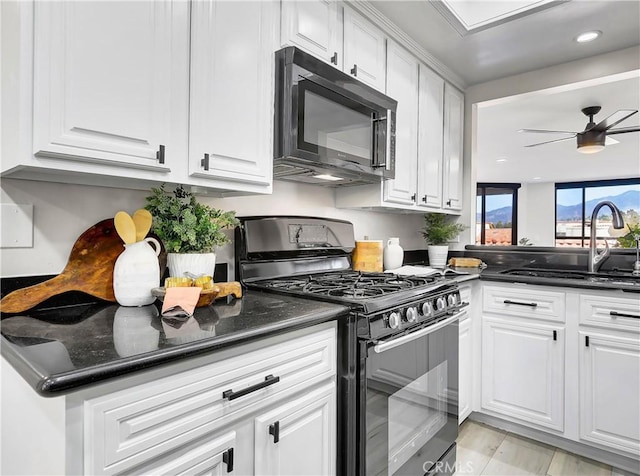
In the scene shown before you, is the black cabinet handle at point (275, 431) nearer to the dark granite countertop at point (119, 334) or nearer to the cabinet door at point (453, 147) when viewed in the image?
the dark granite countertop at point (119, 334)

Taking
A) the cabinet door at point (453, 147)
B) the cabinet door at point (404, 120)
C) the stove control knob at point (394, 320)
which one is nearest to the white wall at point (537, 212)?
the cabinet door at point (453, 147)

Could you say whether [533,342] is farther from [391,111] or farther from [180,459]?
[180,459]

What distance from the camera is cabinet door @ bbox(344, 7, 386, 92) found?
1882mm

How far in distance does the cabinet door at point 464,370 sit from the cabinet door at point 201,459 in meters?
1.67

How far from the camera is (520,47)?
2.43 metres

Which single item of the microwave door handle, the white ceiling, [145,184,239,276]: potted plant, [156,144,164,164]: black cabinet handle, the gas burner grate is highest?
the white ceiling

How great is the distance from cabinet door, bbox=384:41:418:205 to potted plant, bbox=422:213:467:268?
0.62 metres

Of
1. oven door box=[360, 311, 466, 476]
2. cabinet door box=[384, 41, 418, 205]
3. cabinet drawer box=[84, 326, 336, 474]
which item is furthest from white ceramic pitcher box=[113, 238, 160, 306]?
cabinet door box=[384, 41, 418, 205]

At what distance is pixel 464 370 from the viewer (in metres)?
2.32

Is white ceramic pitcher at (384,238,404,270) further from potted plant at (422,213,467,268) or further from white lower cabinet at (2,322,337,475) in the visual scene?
white lower cabinet at (2,322,337,475)

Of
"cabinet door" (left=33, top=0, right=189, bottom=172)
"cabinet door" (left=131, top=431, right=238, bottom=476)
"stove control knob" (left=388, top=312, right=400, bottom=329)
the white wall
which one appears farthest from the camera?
the white wall

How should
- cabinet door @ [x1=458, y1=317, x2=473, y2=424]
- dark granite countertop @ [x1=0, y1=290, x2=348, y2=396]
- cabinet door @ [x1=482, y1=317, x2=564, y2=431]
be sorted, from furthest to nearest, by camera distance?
cabinet door @ [x1=458, y1=317, x2=473, y2=424] < cabinet door @ [x1=482, y1=317, x2=564, y2=431] < dark granite countertop @ [x1=0, y1=290, x2=348, y2=396]

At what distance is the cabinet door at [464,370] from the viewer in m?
2.27

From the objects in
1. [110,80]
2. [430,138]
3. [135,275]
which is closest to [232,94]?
[110,80]
